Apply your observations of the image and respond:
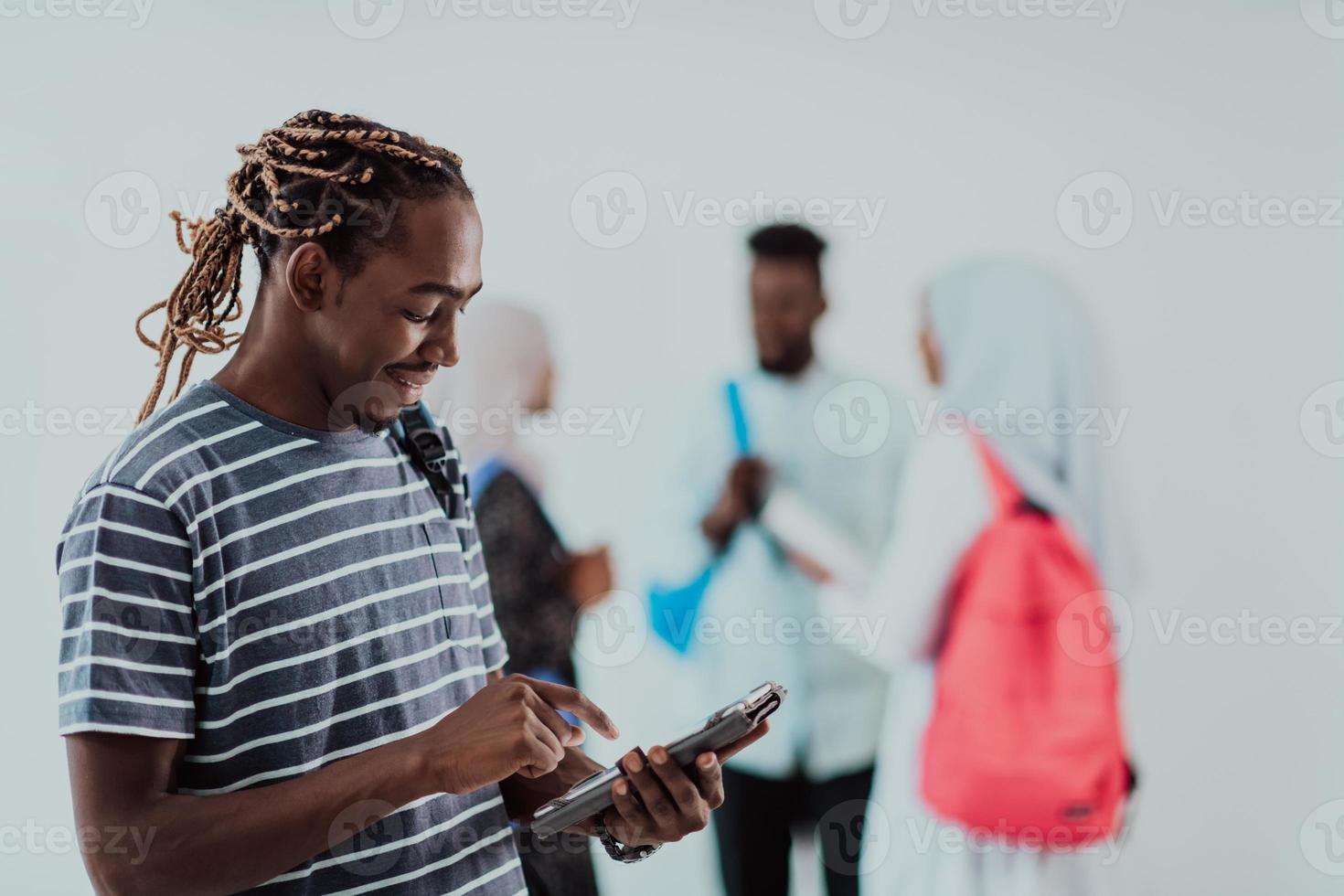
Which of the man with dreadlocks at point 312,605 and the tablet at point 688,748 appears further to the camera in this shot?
the tablet at point 688,748

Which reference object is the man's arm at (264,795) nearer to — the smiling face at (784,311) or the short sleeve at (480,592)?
the short sleeve at (480,592)

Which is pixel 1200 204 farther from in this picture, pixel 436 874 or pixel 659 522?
pixel 436 874

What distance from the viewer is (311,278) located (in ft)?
3.23

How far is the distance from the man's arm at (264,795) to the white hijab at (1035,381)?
5.17 feet

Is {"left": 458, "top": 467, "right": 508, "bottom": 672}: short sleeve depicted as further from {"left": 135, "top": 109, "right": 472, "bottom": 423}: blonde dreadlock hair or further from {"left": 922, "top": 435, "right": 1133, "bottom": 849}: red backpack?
{"left": 922, "top": 435, "right": 1133, "bottom": 849}: red backpack

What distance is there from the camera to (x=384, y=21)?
7.28ft

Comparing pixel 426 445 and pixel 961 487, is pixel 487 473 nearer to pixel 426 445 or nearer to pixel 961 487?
pixel 961 487

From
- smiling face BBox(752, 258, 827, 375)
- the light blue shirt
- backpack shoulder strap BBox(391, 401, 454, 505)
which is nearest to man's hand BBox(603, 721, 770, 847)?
backpack shoulder strap BBox(391, 401, 454, 505)

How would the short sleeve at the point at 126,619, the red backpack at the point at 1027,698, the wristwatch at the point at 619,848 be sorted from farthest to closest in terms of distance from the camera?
the red backpack at the point at 1027,698, the wristwatch at the point at 619,848, the short sleeve at the point at 126,619

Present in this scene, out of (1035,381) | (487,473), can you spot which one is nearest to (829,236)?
(1035,381)

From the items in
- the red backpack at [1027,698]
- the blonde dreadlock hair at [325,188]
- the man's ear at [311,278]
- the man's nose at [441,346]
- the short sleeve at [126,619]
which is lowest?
the red backpack at [1027,698]

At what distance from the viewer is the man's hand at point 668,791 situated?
961 millimetres

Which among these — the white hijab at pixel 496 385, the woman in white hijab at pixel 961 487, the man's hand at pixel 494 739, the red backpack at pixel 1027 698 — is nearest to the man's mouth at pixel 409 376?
the man's hand at pixel 494 739

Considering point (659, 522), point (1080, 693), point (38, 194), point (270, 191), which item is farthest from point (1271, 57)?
point (38, 194)
